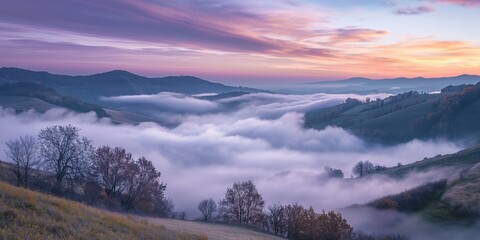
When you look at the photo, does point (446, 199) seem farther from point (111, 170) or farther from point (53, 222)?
point (53, 222)

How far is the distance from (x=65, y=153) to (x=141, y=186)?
474 inches

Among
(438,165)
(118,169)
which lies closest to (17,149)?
(118,169)

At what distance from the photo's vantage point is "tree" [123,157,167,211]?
57.7m

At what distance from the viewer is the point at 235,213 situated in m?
74.6

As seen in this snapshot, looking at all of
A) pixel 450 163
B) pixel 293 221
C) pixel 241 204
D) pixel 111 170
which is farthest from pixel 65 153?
pixel 450 163

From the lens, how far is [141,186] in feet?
192

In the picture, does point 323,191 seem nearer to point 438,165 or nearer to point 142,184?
point 438,165

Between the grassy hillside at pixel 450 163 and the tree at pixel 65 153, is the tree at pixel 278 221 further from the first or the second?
the grassy hillside at pixel 450 163

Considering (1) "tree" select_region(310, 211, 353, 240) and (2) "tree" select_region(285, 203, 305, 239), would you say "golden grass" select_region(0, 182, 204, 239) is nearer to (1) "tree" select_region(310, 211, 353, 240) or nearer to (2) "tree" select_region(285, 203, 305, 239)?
(1) "tree" select_region(310, 211, 353, 240)

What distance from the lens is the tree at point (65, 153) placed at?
57.3m

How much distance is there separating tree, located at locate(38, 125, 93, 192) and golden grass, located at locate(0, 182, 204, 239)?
3750 cm

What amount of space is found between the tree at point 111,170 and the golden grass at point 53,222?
118ft

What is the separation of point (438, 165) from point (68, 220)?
398 feet

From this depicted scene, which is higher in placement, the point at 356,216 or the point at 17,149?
the point at 17,149
